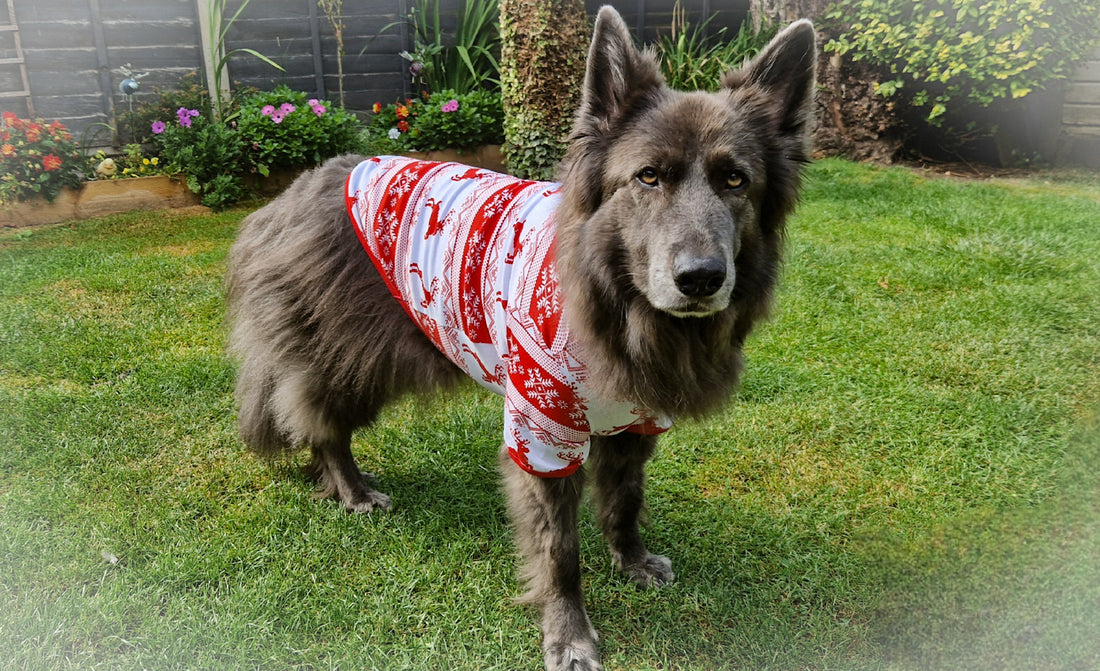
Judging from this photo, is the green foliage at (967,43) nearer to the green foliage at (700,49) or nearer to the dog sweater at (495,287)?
the green foliage at (700,49)

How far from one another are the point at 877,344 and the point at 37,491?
425 cm

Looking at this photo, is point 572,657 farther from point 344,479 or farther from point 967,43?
point 967,43

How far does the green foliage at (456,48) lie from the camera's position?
782 cm

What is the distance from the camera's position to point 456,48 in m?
7.95

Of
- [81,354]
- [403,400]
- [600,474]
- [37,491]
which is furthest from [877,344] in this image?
[81,354]

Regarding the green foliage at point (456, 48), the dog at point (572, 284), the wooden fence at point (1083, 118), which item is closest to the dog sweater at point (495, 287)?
the dog at point (572, 284)

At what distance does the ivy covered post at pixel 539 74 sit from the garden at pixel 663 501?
93.1 inches

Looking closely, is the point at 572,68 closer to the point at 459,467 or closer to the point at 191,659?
the point at 459,467

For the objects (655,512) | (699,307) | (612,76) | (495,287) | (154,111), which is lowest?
(655,512)

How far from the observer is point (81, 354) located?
13.4ft

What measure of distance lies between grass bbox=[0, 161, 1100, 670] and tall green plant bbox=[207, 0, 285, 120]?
2.97 meters

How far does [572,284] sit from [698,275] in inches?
15.8

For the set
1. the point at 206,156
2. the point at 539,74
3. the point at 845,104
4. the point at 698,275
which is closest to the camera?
the point at 698,275

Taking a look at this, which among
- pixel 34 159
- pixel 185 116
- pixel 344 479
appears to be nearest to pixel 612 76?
pixel 344 479
